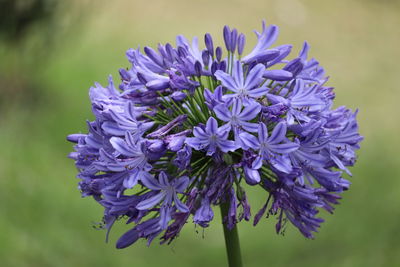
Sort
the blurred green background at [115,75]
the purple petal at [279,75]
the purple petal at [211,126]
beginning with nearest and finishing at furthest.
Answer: the purple petal at [211,126] < the purple petal at [279,75] < the blurred green background at [115,75]

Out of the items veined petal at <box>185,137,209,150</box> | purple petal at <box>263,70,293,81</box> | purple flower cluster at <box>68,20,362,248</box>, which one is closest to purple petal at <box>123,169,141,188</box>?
purple flower cluster at <box>68,20,362,248</box>

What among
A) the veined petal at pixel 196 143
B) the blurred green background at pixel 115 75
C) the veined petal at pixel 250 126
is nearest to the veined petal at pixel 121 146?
the veined petal at pixel 196 143

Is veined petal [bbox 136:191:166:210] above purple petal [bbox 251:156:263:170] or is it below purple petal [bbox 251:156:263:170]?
below

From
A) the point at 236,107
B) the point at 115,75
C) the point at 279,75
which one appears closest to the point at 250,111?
the point at 236,107

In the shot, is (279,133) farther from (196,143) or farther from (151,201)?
(151,201)

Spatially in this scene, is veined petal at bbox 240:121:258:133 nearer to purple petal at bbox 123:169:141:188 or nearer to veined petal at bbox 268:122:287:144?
veined petal at bbox 268:122:287:144

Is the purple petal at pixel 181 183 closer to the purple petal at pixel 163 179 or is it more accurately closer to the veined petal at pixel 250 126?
the purple petal at pixel 163 179
